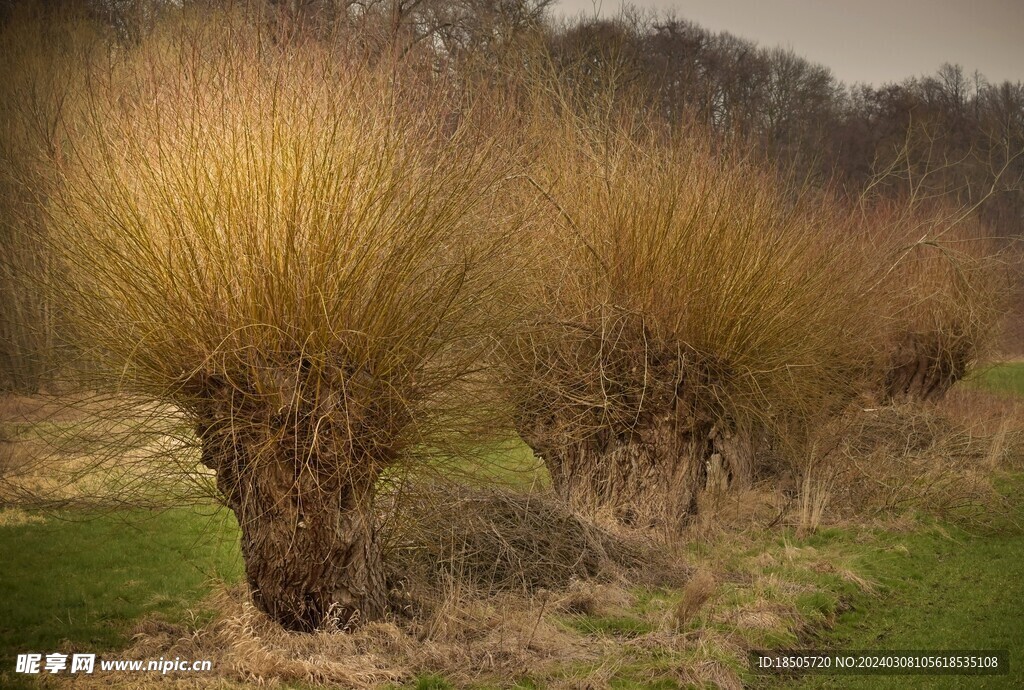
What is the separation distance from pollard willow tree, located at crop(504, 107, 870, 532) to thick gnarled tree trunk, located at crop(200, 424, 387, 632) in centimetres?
Result: 286

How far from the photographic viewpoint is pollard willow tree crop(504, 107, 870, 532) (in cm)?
933

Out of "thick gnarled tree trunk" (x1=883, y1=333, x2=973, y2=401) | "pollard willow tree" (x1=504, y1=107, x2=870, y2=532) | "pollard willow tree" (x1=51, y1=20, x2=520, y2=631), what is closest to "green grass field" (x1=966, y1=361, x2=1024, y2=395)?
"thick gnarled tree trunk" (x1=883, y1=333, x2=973, y2=401)

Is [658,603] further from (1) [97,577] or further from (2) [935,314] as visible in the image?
(2) [935,314]

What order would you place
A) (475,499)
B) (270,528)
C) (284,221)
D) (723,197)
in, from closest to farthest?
(284,221) < (270,528) < (475,499) < (723,197)

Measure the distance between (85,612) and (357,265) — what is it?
305cm

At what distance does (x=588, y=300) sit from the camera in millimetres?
9461

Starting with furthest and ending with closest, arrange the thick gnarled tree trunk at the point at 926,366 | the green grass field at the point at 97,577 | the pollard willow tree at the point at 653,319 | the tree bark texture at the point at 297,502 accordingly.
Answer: the thick gnarled tree trunk at the point at 926,366 → the pollard willow tree at the point at 653,319 → the green grass field at the point at 97,577 → the tree bark texture at the point at 297,502

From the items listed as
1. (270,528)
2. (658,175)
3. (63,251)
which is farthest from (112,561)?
(658,175)

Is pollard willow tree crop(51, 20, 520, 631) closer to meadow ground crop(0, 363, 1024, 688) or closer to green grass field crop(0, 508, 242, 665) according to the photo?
green grass field crop(0, 508, 242, 665)

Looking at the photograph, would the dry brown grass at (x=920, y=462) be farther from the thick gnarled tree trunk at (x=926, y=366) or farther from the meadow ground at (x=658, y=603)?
the meadow ground at (x=658, y=603)

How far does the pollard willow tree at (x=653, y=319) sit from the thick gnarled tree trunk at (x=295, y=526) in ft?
9.37

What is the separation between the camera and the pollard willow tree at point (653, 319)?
9328 millimetres

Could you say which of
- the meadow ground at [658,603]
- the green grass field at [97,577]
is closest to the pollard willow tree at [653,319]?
the meadow ground at [658,603]

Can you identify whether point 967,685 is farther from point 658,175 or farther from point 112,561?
point 112,561
